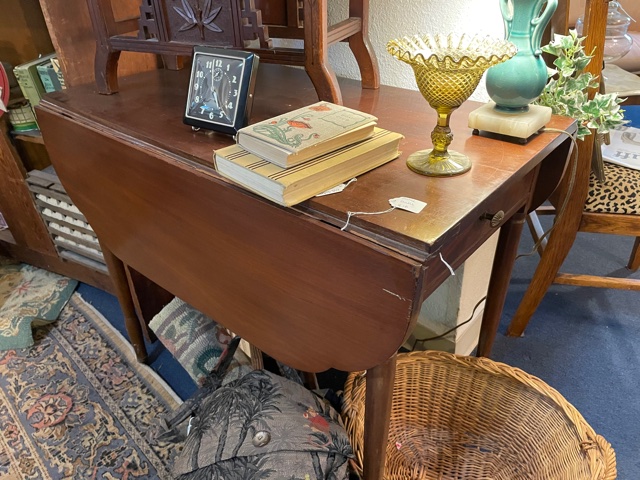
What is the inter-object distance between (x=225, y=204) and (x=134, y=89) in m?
0.56

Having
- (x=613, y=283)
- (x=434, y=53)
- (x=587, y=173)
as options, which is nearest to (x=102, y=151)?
(x=434, y=53)

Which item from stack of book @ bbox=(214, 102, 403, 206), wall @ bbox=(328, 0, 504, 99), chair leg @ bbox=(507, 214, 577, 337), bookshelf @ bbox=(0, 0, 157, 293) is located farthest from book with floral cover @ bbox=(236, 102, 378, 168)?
chair leg @ bbox=(507, 214, 577, 337)

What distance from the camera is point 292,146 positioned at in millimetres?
687

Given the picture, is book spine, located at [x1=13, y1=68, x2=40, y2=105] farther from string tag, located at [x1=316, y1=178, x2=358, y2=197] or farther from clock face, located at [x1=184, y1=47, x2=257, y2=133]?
string tag, located at [x1=316, y1=178, x2=358, y2=197]

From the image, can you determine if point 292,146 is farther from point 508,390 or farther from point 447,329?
point 447,329

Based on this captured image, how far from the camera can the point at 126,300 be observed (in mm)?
1479

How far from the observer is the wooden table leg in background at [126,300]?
1365mm

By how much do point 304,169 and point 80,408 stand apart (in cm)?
119

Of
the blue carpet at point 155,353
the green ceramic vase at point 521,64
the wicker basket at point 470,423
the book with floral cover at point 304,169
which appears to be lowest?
the blue carpet at point 155,353

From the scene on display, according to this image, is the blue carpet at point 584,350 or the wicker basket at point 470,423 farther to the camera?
the blue carpet at point 584,350

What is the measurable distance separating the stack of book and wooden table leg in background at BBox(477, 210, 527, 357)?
424mm

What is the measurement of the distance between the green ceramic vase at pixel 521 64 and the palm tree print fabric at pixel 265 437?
2.30 feet

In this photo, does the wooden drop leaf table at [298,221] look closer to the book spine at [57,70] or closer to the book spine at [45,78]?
the book spine at [57,70]

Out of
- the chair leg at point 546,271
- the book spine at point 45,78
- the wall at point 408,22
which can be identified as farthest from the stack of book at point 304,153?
the book spine at point 45,78
